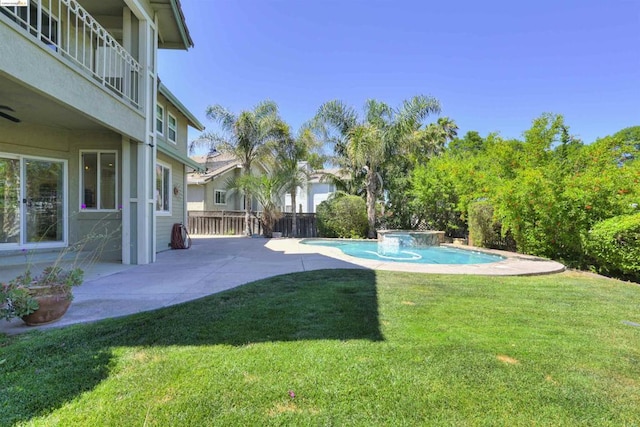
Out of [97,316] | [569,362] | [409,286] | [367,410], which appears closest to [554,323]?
[569,362]

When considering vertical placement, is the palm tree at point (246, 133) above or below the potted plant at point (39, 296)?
above

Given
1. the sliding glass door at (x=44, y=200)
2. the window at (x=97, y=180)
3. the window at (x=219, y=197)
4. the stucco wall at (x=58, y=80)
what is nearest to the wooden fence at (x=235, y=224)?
the window at (x=219, y=197)

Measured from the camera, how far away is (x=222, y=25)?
13.9 m

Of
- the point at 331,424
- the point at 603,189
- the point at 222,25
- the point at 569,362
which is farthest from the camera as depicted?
the point at 222,25

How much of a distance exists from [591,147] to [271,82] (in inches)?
647

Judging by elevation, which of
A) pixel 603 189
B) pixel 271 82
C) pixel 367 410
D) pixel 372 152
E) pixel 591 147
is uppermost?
pixel 271 82

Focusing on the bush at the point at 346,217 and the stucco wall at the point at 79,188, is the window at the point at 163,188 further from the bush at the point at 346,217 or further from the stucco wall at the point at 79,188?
the bush at the point at 346,217

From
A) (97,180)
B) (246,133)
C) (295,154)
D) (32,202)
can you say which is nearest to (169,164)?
(97,180)

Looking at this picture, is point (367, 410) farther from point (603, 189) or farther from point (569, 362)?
point (603, 189)

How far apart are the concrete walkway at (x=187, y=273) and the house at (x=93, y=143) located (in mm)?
1241

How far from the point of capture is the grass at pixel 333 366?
2162 mm

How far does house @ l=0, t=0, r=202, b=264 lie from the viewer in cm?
669

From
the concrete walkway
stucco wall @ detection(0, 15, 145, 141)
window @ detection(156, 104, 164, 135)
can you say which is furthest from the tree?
stucco wall @ detection(0, 15, 145, 141)

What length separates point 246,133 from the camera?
1642cm
